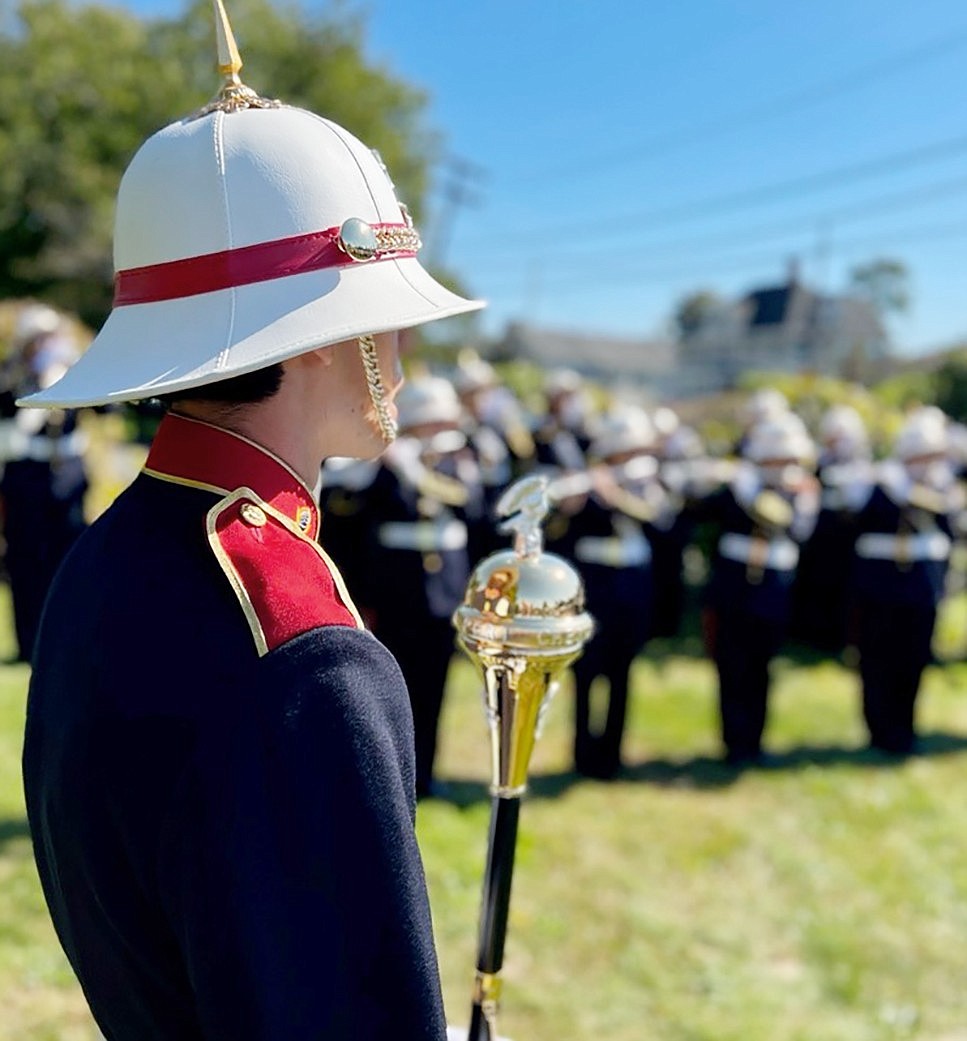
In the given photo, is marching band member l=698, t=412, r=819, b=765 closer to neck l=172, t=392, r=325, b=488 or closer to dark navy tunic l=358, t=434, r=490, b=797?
dark navy tunic l=358, t=434, r=490, b=797

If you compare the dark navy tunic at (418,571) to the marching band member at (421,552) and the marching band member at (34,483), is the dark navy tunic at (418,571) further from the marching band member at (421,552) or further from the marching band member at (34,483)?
the marching band member at (34,483)

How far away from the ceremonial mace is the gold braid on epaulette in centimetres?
347

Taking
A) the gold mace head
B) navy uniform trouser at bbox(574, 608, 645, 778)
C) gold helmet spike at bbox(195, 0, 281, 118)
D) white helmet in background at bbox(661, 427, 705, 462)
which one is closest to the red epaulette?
gold helmet spike at bbox(195, 0, 281, 118)

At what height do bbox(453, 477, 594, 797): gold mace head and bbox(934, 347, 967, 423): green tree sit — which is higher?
bbox(453, 477, 594, 797): gold mace head

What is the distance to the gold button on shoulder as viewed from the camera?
1.20 metres

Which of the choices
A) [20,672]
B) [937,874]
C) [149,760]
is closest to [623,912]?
[937,874]

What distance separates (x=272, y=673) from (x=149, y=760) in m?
0.16

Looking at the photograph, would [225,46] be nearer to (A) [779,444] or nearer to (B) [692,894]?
(B) [692,894]

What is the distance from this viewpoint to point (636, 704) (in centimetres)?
758

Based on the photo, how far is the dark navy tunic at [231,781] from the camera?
104 centimetres

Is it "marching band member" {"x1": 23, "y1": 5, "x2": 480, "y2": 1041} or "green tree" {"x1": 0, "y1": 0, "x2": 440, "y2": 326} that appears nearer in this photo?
"marching band member" {"x1": 23, "y1": 5, "x2": 480, "y2": 1041}

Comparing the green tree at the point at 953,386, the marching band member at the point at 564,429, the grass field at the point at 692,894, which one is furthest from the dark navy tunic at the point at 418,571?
the green tree at the point at 953,386

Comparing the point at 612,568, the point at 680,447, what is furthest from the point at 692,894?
the point at 680,447

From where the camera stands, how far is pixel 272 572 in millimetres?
1153
